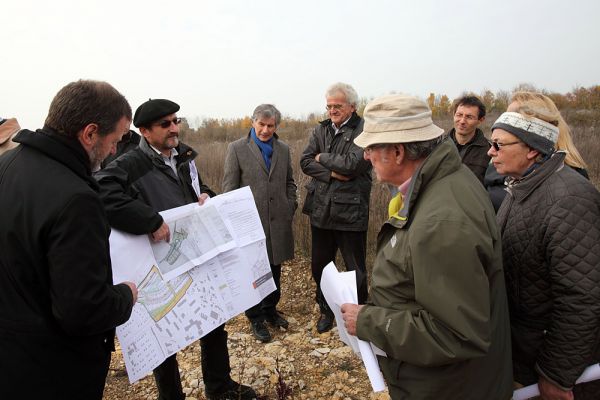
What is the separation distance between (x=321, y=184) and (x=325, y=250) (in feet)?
2.29

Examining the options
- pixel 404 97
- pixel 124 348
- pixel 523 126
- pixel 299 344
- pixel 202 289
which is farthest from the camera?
pixel 299 344

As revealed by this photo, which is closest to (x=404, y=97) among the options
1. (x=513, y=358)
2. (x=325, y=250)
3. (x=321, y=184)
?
(x=513, y=358)

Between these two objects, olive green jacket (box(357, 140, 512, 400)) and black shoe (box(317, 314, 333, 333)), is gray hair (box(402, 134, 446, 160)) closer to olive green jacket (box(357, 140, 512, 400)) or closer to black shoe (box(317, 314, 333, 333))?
olive green jacket (box(357, 140, 512, 400))

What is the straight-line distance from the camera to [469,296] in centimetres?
142

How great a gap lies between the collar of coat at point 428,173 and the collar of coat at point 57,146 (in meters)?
1.33

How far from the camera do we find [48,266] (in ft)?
5.00

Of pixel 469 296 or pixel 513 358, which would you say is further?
pixel 513 358

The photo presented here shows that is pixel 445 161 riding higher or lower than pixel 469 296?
higher

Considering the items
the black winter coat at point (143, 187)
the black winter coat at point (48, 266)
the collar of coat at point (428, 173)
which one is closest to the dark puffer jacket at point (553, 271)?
the collar of coat at point (428, 173)

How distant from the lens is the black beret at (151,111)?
2.61m

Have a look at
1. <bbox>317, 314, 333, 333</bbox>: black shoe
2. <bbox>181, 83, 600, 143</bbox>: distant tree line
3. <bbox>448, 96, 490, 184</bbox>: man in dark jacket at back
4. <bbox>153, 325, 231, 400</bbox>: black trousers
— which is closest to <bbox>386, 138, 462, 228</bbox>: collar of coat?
<bbox>153, 325, 231, 400</bbox>: black trousers

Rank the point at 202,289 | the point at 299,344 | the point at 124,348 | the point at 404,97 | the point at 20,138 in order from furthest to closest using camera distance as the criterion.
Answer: the point at 299,344, the point at 202,289, the point at 124,348, the point at 404,97, the point at 20,138

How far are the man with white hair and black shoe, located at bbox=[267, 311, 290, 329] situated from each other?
0.37m

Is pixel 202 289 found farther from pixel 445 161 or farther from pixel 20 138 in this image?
pixel 445 161
